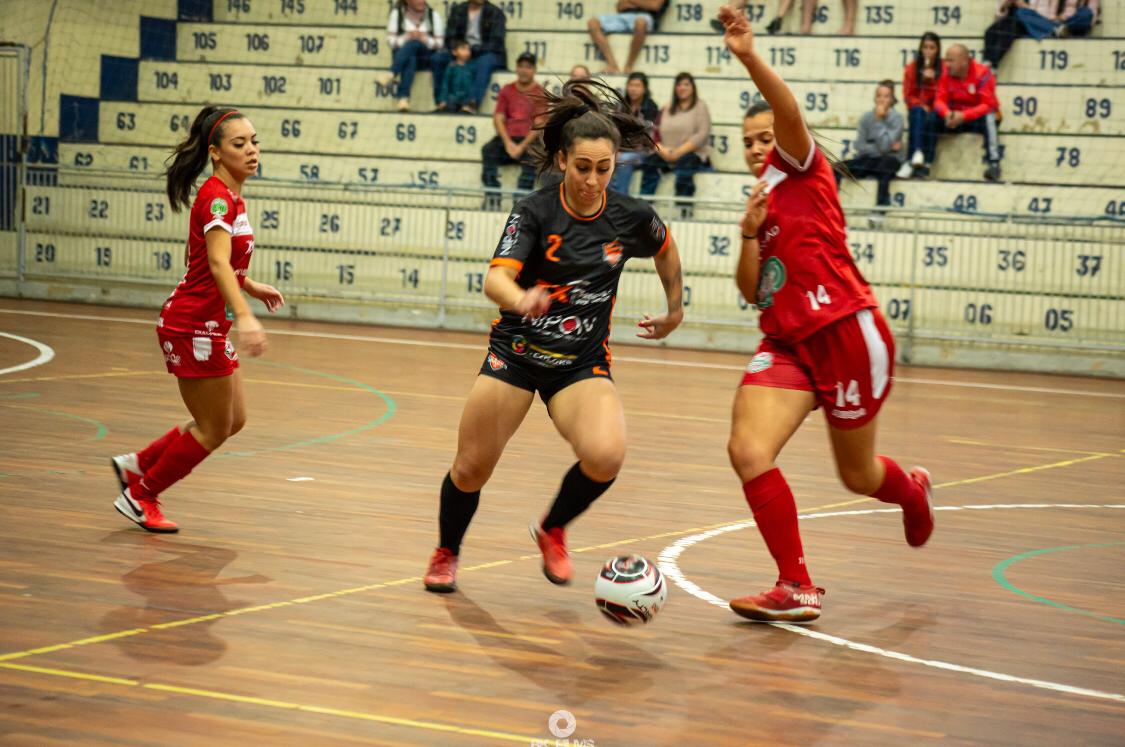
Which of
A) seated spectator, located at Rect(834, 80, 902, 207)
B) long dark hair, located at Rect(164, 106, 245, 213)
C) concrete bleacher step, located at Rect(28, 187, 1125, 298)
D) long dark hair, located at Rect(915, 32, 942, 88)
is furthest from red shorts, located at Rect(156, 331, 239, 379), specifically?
long dark hair, located at Rect(915, 32, 942, 88)

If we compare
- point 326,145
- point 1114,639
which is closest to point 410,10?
point 326,145

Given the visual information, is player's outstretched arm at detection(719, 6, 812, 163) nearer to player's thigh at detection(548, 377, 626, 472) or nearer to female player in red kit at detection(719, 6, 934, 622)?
female player in red kit at detection(719, 6, 934, 622)

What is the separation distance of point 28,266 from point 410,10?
5858 millimetres

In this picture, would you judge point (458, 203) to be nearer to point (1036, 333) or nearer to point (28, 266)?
point (28, 266)

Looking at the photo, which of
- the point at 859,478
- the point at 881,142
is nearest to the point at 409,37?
the point at 881,142

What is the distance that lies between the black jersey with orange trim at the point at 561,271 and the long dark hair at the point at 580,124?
18cm

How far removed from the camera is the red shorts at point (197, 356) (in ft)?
19.4

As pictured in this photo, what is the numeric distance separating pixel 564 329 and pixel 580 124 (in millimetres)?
708

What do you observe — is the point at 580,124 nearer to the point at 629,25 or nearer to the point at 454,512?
the point at 454,512

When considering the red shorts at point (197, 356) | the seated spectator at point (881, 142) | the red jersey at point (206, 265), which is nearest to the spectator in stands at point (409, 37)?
the seated spectator at point (881, 142)

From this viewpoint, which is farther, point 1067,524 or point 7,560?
point 1067,524

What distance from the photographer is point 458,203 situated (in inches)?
690

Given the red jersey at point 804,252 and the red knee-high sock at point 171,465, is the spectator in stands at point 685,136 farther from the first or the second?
the red jersey at point 804,252

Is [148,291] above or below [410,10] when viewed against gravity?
below
